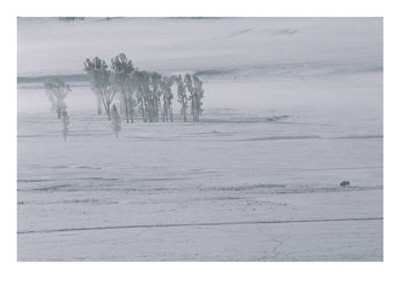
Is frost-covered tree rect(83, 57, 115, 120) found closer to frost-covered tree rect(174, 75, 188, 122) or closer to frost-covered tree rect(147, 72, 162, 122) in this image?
frost-covered tree rect(147, 72, 162, 122)

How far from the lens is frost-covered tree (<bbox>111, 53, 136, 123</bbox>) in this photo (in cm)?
488

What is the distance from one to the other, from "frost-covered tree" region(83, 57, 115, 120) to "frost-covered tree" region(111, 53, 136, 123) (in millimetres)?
39

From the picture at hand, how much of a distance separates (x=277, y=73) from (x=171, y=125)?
0.66 meters

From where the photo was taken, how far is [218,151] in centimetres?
491

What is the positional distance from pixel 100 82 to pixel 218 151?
0.76m

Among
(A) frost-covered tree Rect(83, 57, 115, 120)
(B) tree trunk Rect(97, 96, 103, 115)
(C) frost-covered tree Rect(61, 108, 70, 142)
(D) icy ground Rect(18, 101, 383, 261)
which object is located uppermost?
(A) frost-covered tree Rect(83, 57, 115, 120)

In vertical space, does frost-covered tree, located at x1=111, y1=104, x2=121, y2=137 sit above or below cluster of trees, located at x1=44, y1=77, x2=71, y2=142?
below

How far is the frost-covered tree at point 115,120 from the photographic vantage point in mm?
4934

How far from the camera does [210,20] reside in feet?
16.1

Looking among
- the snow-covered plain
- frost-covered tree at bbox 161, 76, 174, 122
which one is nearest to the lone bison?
the snow-covered plain

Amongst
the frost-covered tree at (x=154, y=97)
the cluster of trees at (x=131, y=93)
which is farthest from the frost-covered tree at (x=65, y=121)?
the frost-covered tree at (x=154, y=97)
